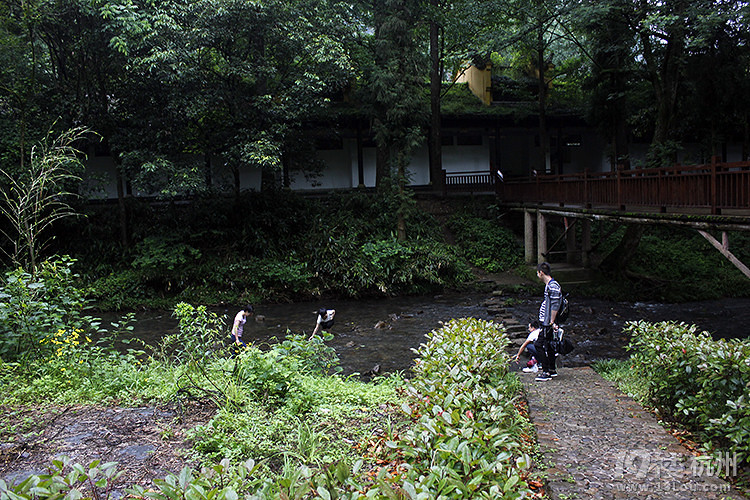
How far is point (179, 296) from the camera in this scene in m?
18.1

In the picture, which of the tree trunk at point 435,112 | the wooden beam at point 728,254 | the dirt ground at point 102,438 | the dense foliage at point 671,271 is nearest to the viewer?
the dirt ground at point 102,438

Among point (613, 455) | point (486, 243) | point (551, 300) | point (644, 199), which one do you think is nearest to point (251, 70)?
point (486, 243)


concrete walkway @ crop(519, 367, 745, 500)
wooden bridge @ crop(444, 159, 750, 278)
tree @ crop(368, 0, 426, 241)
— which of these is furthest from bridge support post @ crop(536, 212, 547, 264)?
concrete walkway @ crop(519, 367, 745, 500)

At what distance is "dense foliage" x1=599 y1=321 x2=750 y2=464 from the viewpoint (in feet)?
15.5

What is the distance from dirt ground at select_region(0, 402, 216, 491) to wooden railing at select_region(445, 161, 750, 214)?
35.3ft

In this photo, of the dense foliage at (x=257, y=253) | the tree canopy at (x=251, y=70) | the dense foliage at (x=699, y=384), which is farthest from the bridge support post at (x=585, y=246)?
the dense foliage at (x=699, y=384)

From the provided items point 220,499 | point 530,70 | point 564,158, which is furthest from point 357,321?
point 530,70

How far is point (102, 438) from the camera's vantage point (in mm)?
4754

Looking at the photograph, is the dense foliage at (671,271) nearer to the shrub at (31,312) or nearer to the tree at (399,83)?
the tree at (399,83)

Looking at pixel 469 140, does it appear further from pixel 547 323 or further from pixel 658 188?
pixel 547 323

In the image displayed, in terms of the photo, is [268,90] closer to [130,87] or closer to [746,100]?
[130,87]

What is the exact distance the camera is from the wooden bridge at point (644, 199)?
10656mm

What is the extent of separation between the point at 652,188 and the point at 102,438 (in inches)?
517

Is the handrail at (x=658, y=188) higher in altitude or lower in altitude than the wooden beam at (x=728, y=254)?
higher
